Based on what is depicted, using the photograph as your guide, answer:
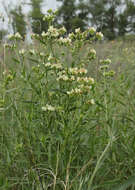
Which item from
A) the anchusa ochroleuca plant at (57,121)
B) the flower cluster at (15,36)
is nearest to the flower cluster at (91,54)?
the anchusa ochroleuca plant at (57,121)

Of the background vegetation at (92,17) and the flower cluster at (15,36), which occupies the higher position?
the background vegetation at (92,17)

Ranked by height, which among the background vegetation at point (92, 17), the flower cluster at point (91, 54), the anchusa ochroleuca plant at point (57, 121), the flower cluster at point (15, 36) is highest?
the background vegetation at point (92, 17)

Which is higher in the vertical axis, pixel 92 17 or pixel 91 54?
pixel 92 17

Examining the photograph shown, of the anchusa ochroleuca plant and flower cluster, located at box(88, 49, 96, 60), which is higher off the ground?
flower cluster, located at box(88, 49, 96, 60)

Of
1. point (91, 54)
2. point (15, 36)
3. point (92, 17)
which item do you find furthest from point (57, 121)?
point (92, 17)

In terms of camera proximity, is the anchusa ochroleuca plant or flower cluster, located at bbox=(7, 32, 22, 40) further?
flower cluster, located at bbox=(7, 32, 22, 40)

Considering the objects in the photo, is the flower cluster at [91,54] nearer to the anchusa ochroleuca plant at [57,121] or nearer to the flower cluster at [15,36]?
the anchusa ochroleuca plant at [57,121]

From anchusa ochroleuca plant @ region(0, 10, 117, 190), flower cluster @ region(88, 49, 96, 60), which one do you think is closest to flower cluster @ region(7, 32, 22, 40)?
anchusa ochroleuca plant @ region(0, 10, 117, 190)

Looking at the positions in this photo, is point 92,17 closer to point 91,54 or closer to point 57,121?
point 91,54

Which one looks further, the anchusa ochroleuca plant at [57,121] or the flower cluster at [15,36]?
the flower cluster at [15,36]

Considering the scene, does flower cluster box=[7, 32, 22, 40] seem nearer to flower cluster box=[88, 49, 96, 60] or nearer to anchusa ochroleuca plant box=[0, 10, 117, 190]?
anchusa ochroleuca plant box=[0, 10, 117, 190]

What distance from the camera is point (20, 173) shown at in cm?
153

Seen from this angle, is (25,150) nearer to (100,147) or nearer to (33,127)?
(33,127)

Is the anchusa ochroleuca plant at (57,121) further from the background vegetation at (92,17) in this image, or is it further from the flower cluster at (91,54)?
the background vegetation at (92,17)
